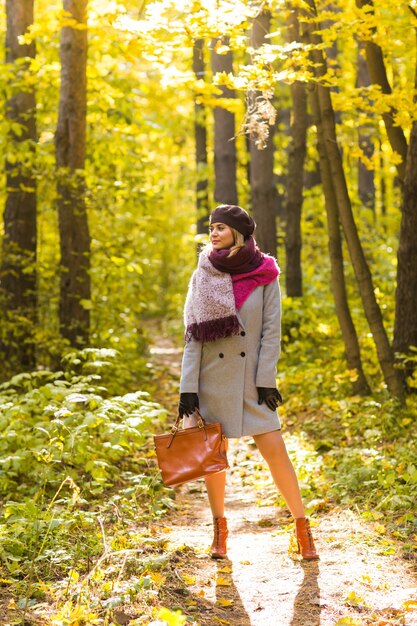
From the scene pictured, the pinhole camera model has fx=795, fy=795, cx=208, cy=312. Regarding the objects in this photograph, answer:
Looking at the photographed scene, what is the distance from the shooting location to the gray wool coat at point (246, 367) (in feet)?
15.0

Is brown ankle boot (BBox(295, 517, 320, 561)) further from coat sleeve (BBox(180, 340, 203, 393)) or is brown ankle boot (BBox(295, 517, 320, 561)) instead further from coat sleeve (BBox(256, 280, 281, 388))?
coat sleeve (BBox(180, 340, 203, 393))

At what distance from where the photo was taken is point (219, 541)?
15.7 feet

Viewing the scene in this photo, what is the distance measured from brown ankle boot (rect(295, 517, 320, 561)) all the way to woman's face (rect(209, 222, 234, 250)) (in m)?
1.65

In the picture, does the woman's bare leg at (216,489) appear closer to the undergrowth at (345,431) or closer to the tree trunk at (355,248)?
the undergrowth at (345,431)

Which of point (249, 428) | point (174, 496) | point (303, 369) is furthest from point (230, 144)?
point (249, 428)

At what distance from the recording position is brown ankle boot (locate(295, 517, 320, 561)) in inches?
182

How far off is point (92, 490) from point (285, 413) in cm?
353

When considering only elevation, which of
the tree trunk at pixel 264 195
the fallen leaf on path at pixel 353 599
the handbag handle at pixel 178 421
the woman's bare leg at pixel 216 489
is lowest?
the fallen leaf on path at pixel 353 599

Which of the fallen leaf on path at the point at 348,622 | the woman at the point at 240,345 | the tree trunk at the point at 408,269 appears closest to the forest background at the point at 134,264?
the tree trunk at the point at 408,269

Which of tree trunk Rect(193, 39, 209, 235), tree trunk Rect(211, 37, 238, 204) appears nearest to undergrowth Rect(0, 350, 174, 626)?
tree trunk Rect(211, 37, 238, 204)

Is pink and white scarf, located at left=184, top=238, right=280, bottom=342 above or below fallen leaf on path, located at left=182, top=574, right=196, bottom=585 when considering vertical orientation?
above

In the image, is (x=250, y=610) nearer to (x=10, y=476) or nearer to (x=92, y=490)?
(x=92, y=490)

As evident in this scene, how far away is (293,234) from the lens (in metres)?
11.7

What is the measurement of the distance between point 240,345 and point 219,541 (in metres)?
1.21
